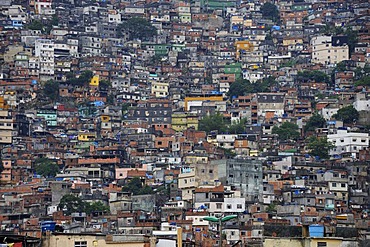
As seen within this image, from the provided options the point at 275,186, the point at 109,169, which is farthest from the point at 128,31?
the point at 275,186

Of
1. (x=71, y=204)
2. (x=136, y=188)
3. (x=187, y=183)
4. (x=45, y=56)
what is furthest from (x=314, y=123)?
(x=71, y=204)

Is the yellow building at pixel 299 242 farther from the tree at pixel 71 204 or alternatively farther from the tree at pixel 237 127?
the tree at pixel 237 127

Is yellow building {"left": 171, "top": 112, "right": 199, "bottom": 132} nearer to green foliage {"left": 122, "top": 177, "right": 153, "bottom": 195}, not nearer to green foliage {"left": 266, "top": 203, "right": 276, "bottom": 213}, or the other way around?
green foliage {"left": 122, "top": 177, "right": 153, "bottom": 195}

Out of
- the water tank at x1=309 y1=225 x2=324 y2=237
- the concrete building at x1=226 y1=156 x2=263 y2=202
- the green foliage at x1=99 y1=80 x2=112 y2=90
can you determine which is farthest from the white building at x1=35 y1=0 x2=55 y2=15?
the water tank at x1=309 y1=225 x2=324 y2=237

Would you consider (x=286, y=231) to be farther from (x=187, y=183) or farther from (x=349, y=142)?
(x=349, y=142)

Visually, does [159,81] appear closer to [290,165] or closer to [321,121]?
[321,121]

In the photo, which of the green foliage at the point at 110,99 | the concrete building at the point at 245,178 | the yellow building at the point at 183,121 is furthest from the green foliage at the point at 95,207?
the green foliage at the point at 110,99
